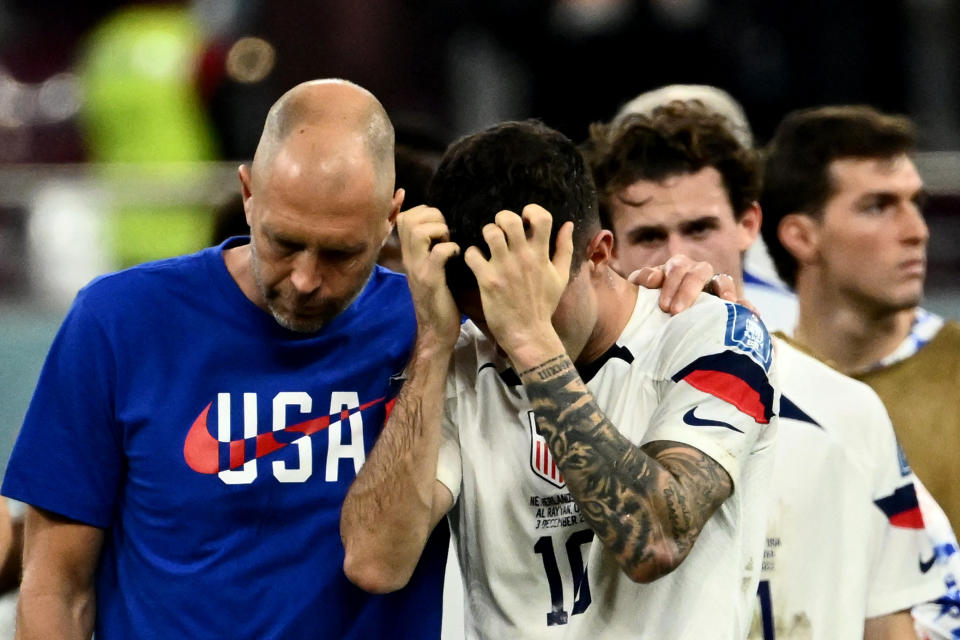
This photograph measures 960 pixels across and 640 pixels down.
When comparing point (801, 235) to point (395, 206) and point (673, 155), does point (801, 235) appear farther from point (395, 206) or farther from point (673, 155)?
point (395, 206)

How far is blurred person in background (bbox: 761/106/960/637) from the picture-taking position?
4508 mm

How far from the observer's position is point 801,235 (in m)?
4.91

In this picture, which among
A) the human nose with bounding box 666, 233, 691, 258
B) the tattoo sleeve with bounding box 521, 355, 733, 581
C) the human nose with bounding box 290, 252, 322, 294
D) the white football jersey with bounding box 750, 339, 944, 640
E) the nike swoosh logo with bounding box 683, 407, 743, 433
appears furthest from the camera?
the human nose with bounding box 666, 233, 691, 258

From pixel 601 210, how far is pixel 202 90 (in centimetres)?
435

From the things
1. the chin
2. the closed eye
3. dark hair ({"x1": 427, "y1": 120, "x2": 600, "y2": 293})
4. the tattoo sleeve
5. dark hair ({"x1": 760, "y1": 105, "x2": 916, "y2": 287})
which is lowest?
the tattoo sleeve

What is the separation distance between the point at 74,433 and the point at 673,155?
185 cm

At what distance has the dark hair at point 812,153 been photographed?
4.78m

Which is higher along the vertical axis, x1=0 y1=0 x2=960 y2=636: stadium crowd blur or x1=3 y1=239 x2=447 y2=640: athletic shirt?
x1=0 y1=0 x2=960 y2=636: stadium crowd blur

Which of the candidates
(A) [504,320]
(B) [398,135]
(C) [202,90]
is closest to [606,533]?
(A) [504,320]

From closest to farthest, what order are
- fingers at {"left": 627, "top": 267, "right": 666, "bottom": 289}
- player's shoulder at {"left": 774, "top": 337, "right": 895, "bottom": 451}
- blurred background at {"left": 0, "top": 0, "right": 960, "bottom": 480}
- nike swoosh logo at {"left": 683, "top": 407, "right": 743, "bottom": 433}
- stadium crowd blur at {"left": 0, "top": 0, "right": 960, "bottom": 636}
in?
nike swoosh logo at {"left": 683, "top": 407, "right": 743, "bottom": 433} < fingers at {"left": 627, "top": 267, "right": 666, "bottom": 289} < player's shoulder at {"left": 774, "top": 337, "right": 895, "bottom": 451} < blurred background at {"left": 0, "top": 0, "right": 960, "bottom": 480} < stadium crowd blur at {"left": 0, "top": 0, "right": 960, "bottom": 636}

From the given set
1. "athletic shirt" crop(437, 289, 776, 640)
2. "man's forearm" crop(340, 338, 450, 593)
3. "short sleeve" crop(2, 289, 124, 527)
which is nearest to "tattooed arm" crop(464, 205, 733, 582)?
"athletic shirt" crop(437, 289, 776, 640)

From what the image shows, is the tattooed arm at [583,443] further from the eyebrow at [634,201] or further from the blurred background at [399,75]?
the blurred background at [399,75]

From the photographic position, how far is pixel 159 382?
288 centimetres

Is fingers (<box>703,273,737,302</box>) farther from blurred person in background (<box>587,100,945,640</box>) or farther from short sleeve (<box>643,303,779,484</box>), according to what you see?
blurred person in background (<box>587,100,945,640</box>)
